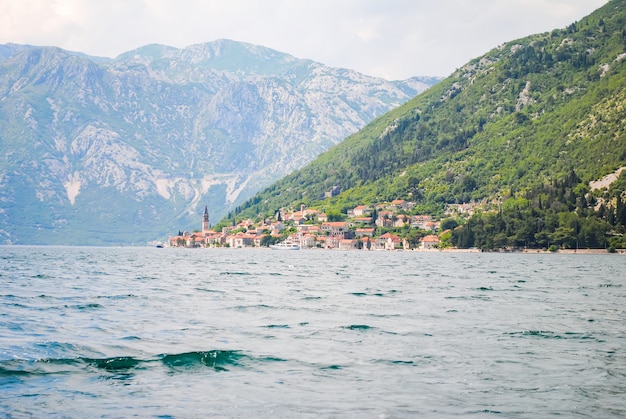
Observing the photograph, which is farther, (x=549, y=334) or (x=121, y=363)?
(x=549, y=334)

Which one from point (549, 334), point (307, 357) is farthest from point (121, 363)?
point (549, 334)

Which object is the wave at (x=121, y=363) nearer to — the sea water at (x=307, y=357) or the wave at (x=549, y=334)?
the sea water at (x=307, y=357)

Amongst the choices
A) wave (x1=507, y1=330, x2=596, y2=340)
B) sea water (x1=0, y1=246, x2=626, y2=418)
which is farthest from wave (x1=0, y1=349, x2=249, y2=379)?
wave (x1=507, y1=330, x2=596, y2=340)

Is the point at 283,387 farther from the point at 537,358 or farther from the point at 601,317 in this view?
the point at 601,317

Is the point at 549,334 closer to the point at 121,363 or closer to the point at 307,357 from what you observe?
the point at 307,357

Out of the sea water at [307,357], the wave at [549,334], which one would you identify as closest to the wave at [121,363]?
the sea water at [307,357]

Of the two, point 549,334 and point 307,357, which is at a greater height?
Result: point 549,334

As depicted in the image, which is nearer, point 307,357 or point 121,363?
point 121,363

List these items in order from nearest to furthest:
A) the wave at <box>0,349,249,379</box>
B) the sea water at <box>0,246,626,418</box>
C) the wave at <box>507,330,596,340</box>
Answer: the sea water at <box>0,246,626,418</box>, the wave at <box>0,349,249,379</box>, the wave at <box>507,330,596,340</box>

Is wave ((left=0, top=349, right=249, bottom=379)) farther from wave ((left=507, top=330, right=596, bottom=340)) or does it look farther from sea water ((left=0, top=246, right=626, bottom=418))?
wave ((left=507, top=330, right=596, bottom=340))

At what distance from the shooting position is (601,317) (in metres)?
43.4

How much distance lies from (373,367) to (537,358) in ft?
23.3

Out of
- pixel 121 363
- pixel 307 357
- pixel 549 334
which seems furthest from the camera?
pixel 549 334

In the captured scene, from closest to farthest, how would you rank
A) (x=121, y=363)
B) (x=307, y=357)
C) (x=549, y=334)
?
(x=121, y=363)
(x=307, y=357)
(x=549, y=334)
